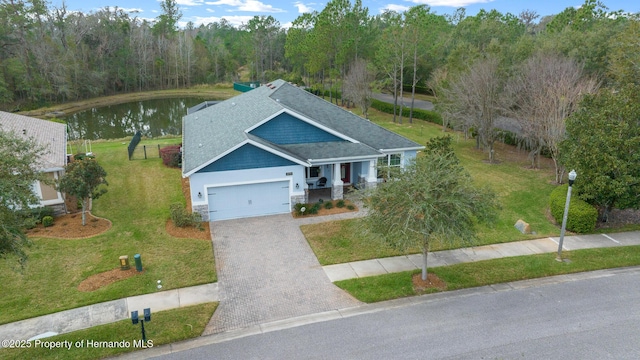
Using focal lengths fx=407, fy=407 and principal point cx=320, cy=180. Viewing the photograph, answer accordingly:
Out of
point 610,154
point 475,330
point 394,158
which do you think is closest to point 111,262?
point 475,330

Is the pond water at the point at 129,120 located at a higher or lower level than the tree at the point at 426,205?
lower

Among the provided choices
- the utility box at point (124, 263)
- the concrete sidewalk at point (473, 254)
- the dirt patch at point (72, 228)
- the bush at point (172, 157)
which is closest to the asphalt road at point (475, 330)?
the concrete sidewalk at point (473, 254)

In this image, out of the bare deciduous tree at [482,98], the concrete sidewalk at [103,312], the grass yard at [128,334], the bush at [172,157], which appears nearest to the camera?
the grass yard at [128,334]

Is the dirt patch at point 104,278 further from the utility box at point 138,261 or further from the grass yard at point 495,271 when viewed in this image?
the grass yard at point 495,271

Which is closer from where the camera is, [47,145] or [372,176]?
[47,145]

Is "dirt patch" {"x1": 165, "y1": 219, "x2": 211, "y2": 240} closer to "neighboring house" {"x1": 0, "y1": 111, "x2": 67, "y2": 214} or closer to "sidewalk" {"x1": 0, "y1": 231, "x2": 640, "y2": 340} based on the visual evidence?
"sidewalk" {"x1": 0, "y1": 231, "x2": 640, "y2": 340}

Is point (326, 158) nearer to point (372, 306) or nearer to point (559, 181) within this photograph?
→ point (372, 306)

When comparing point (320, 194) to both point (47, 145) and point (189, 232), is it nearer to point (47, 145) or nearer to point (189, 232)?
point (189, 232)

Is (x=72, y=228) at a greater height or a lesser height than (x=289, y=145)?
lesser
